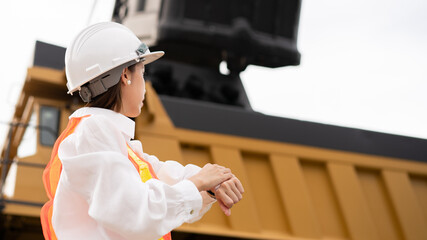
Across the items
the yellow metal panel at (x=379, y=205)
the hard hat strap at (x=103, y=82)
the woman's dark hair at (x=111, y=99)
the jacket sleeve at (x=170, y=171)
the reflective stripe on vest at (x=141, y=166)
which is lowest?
the yellow metal panel at (x=379, y=205)

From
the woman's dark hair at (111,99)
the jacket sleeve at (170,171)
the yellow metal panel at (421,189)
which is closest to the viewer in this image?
the woman's dark hair at (111,99)

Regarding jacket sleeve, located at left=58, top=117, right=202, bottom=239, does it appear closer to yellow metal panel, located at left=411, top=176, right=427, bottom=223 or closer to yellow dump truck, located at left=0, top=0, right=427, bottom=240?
yellow dump truck, located at left=0, top=0, right=427, bottom=240

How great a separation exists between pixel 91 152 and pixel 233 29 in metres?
4.55

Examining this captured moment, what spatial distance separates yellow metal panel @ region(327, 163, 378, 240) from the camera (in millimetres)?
5008

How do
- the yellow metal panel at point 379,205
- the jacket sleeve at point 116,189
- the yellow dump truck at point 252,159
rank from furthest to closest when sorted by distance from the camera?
the yellow metal panel at point 379,205, the yellow dump truck at point 252,159, the jacket sleeve at point 116,189

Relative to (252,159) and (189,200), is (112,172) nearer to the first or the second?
(189,200)

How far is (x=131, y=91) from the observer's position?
1.61 m

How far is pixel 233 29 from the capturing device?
5.81m

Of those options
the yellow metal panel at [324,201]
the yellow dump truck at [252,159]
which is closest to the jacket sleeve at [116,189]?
the yellow dump truck at [252,159]

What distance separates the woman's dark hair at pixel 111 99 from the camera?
1.60 m

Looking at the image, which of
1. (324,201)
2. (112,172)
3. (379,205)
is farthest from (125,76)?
(379,205)

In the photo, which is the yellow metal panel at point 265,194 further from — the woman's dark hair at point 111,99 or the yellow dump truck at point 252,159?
the woman's dark hair at point 111,99

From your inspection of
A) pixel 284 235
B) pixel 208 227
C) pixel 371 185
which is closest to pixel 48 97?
pixel 208 227

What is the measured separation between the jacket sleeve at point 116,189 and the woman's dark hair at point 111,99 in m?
0.15
